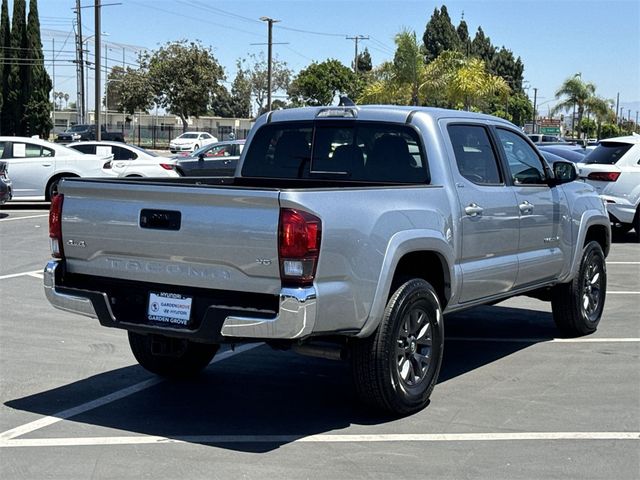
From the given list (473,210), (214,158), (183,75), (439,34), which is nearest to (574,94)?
(439,34)

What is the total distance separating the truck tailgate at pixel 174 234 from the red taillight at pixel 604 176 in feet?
40.1

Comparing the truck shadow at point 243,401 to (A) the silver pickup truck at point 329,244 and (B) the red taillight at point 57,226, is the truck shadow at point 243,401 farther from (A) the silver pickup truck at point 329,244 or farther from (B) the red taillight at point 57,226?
(B) the red taillight at point 57,226

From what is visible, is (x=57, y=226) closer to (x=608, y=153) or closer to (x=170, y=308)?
(x=170, y=308)

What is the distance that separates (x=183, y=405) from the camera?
20.7 feet

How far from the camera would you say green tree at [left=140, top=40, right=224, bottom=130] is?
6700cm

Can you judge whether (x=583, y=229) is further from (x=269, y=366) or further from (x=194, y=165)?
(x=194, y=165)

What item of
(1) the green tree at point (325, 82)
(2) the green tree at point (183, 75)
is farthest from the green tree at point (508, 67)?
(2) the green tree at point (183, 75)

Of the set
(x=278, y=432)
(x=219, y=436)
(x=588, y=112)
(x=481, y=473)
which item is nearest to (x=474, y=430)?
(x=481, y=473)

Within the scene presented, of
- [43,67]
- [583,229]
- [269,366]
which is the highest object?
[43,67]

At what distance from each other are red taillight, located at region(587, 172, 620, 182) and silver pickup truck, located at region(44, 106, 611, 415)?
28.8 ft

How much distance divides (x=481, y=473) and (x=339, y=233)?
1547mm

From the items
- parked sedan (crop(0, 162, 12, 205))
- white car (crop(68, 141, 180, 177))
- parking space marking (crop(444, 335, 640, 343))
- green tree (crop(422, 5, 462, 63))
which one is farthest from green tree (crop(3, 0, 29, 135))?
parking space marking (crop(444, 335, 640, 343))

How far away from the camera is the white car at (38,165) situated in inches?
801

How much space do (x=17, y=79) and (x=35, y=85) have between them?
1105 mm
